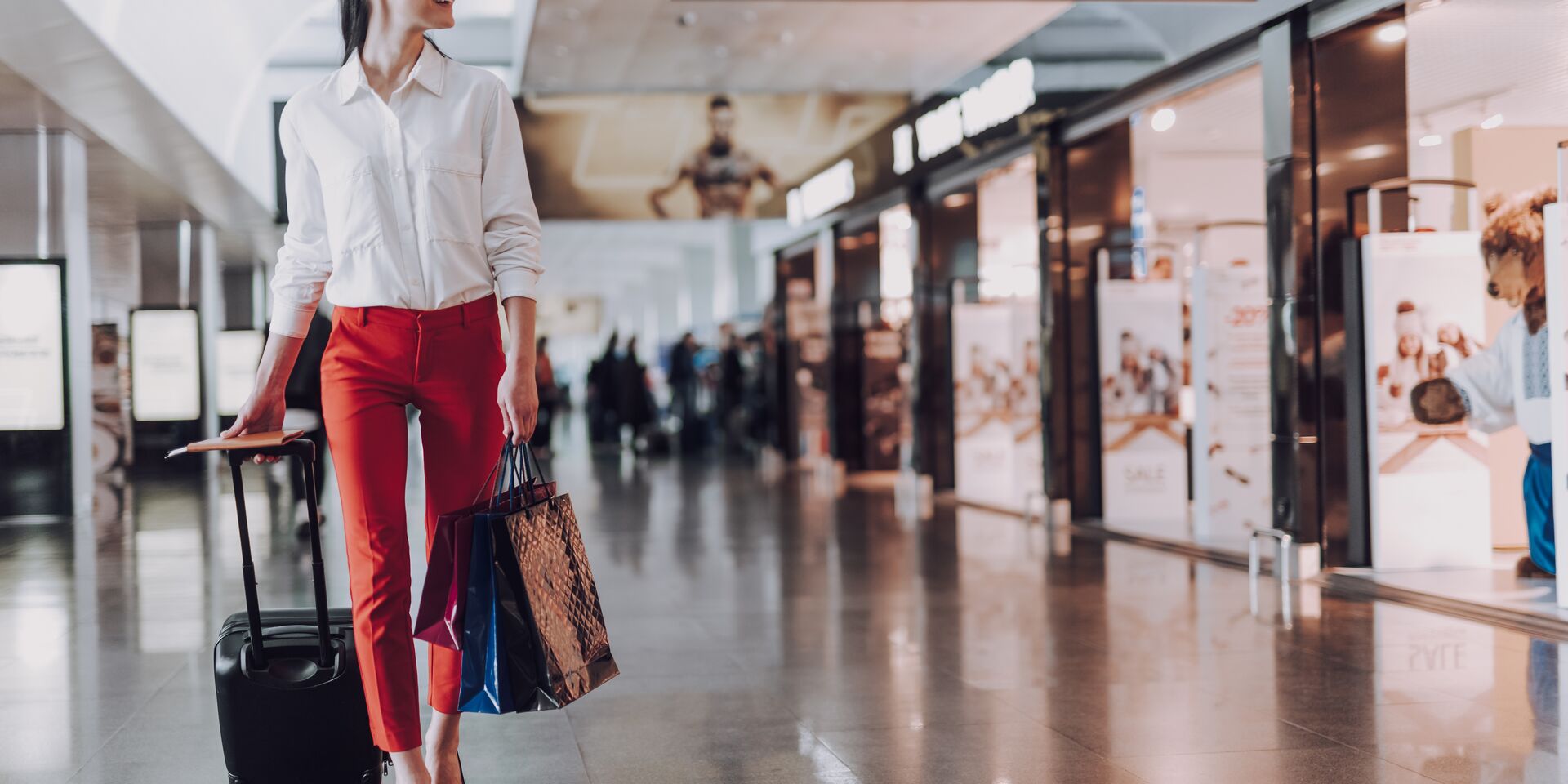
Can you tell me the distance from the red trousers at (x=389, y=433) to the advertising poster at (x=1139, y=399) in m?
6.92

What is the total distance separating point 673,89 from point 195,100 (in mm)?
4196

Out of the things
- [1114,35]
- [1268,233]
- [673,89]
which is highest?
[673,89]

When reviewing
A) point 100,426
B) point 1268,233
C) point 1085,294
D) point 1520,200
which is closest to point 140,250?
point 100,426

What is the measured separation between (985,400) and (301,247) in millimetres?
9022

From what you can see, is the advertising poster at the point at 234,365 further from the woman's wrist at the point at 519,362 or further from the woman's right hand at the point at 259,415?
the woman's wrist at the point at 519,362

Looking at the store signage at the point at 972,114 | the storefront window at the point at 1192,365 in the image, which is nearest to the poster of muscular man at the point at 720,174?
the store signage at the point at 972,114

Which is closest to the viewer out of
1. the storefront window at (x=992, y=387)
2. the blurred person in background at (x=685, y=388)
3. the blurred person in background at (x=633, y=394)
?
the storefront window at (x=992, y=387)

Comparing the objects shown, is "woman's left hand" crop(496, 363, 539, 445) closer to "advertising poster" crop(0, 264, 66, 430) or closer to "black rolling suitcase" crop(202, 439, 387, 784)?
"black rolling suitcase" crop(202, 439, 387, 784)

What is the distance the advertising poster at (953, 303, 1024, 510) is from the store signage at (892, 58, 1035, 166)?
134 centimetres

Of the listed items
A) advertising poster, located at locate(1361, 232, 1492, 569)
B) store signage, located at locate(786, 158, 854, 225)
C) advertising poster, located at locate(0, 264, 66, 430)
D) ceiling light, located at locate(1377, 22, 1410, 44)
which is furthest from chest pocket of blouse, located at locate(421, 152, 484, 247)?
store signage, located at locate(786, 158, 854, 225)

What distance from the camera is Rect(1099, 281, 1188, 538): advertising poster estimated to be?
29.0 ft

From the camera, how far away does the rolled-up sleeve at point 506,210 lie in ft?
7.95

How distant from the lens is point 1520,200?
6.00m

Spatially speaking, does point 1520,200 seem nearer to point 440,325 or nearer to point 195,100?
point 440,325
